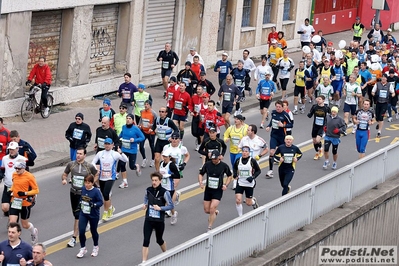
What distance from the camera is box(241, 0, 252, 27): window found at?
36062 mm

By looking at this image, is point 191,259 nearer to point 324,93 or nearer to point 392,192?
point 392,192

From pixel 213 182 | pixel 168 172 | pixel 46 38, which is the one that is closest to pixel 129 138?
pixel 168 172

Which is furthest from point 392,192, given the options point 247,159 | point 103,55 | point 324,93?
point 103,55

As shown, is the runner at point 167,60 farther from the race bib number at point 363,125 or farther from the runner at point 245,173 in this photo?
the runner at point 245,173

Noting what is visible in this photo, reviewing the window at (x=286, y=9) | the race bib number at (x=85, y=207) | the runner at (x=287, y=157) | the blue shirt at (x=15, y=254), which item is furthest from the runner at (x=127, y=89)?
the window at (x=286, y=9)

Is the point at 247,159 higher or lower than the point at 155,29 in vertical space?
lower

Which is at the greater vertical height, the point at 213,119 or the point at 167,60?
the point at 167,60

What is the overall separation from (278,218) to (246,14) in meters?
21.9

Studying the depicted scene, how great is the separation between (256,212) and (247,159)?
310 cm

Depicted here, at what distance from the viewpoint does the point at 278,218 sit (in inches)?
599

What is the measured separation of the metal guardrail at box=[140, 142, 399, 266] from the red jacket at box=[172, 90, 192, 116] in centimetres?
513

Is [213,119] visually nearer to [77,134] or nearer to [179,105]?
[179,105]

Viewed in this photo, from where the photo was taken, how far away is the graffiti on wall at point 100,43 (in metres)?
28.0

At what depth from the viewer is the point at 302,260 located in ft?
50.2
